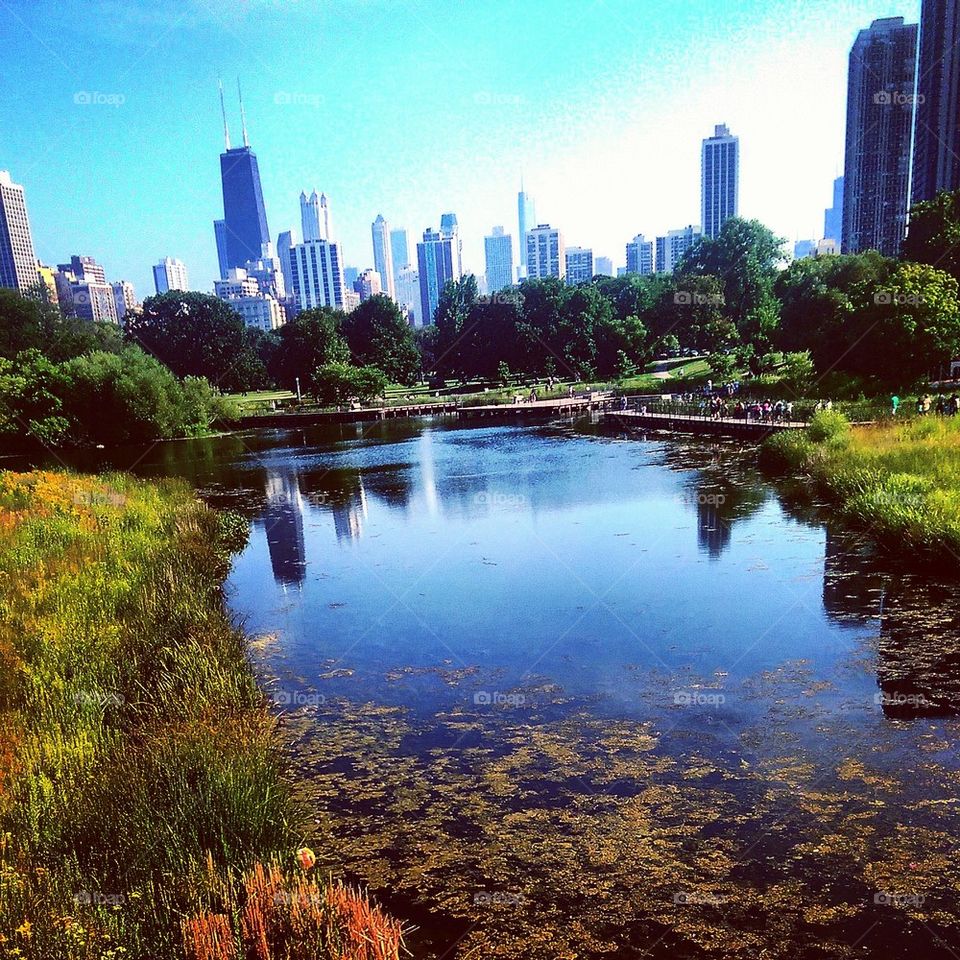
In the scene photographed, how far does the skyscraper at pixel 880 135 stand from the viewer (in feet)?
288

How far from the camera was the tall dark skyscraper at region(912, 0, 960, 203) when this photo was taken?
67.6m

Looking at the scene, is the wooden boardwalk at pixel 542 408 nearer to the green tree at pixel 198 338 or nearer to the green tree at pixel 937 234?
the green tree at pixel 937 234

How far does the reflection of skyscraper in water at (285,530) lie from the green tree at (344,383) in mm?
33630

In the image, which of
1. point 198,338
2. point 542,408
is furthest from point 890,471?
point 198,338

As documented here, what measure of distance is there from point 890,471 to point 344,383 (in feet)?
172

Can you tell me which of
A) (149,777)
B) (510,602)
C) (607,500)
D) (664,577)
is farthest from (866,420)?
(149,777)

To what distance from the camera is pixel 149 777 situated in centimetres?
688

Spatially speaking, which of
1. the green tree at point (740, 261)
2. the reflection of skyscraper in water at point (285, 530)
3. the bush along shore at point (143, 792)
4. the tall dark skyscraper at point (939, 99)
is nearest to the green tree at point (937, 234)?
the green tree at point (740, 261)

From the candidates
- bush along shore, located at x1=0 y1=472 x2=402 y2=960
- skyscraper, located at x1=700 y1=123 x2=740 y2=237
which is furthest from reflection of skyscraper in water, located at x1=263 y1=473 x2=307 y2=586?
skyscraper, located at x1=700 y1=123 x2=740 y2=237

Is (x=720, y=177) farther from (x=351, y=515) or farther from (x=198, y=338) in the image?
→ (x=351, y=515)

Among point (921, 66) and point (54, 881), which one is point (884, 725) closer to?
point (54, 881)

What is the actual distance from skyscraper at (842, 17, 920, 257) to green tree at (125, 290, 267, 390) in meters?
78.0

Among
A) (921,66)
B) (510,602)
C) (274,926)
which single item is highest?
(921,66)

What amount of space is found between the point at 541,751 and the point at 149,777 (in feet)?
14.6
